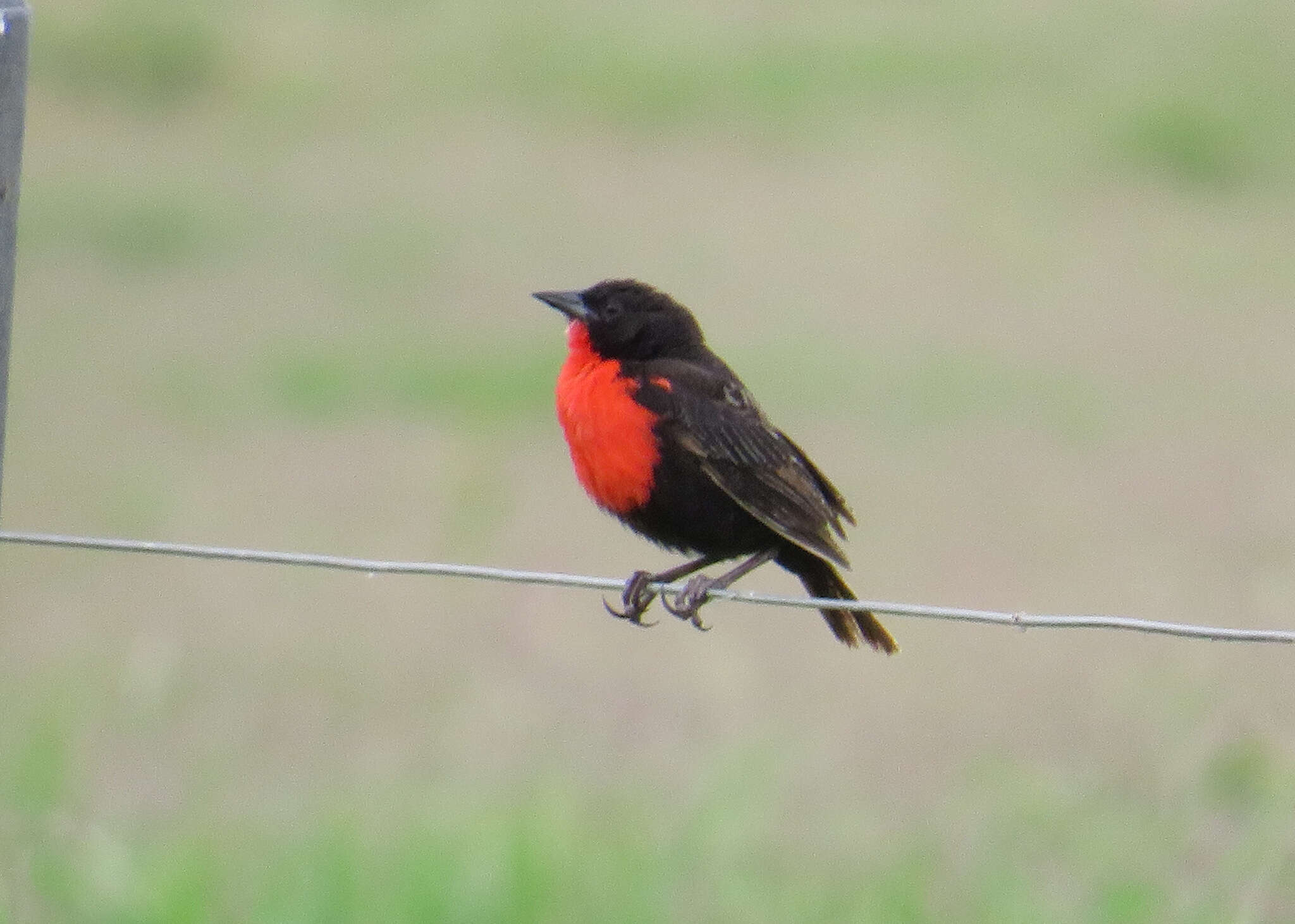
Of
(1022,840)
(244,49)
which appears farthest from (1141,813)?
(244,49)

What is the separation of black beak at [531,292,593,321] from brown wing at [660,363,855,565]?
0.31m

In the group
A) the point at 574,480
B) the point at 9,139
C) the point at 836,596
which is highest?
the point at 9,139

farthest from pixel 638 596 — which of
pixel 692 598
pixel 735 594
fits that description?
pixel 735 594

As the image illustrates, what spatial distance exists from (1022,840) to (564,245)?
1021cm

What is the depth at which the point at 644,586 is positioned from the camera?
17.6 ft

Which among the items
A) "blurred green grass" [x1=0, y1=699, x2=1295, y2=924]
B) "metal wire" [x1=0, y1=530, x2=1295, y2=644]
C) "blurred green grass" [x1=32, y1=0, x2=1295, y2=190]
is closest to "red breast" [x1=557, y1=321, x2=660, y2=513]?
"metal wire" [x1=0, y1=530, x2=1295, y2=644]

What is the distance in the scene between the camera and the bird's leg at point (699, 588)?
5281mm

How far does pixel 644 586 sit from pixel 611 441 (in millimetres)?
310

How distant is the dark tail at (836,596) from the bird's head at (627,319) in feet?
1.80

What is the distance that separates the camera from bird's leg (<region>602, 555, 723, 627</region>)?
5344 mm

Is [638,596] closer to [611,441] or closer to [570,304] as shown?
[611,441]

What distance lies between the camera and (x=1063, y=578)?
11.2 m

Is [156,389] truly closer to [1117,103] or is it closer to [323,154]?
[323,154]

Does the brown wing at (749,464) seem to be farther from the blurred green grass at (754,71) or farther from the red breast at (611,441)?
the blurred green grass at (754,71)
